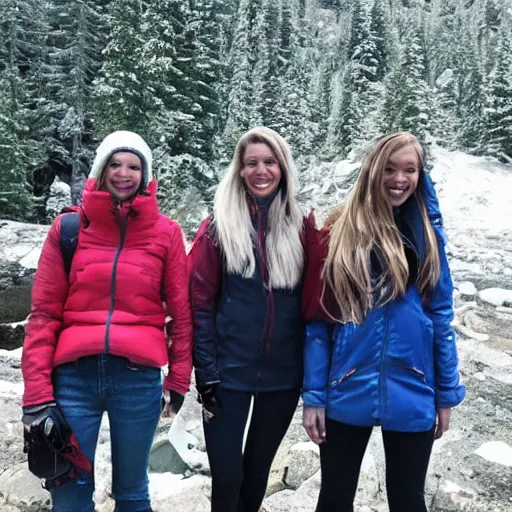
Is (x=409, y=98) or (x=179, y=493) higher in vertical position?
(x=409, y=98)

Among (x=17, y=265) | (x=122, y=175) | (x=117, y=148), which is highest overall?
(x=117, y=148)

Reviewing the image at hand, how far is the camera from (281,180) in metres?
2.67

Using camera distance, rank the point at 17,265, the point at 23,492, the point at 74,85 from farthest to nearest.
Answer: the point at 74,85 < the point at 17,265 < the point at 23,492

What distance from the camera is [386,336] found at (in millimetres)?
2250

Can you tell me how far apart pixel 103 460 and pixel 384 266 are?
9.87ft

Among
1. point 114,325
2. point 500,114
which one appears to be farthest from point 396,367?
point 500,114

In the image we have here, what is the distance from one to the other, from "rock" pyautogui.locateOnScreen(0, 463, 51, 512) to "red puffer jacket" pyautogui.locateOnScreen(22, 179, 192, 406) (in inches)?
69.0

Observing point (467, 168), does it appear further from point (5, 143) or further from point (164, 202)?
point (5, 143)

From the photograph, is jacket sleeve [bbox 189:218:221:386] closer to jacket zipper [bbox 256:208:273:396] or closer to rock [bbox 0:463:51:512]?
jacket zipper [bbox 256:208:273:396]

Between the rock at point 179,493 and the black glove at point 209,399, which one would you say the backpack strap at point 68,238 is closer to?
the black glove at point 209,399

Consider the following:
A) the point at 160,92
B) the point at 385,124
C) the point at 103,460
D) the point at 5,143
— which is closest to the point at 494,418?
the point at 103,460

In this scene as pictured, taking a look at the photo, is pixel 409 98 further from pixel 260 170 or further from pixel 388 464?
pixel 388 464

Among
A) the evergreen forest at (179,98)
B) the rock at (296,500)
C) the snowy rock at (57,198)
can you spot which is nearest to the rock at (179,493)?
the rock at (296,500)

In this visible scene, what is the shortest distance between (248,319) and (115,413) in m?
0.77
